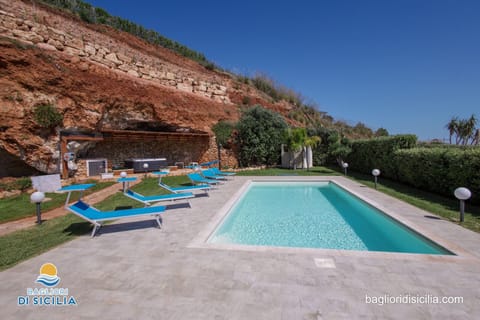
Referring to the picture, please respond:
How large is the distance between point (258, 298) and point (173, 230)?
8.47 ft

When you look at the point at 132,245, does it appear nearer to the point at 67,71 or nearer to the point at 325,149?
the point at 67,71

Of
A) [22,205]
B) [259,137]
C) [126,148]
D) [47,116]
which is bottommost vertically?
[22,205]

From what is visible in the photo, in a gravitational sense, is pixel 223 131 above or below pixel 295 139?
above

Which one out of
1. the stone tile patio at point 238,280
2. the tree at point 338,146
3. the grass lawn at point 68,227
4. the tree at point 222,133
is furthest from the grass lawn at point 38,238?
the tree at point 338,146

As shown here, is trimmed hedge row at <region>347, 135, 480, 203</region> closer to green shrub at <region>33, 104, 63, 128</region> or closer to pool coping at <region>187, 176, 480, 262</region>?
pool coping at <region>187, 176, 480, 262</region>

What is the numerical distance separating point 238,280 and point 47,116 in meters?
11.2

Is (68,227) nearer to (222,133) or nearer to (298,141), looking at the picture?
(222,133)

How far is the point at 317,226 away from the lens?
511cm

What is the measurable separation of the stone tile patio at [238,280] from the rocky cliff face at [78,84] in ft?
26.3

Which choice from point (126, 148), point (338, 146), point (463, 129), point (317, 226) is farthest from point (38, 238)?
point (463, 129)

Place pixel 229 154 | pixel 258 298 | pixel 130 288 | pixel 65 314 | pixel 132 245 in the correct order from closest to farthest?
pixel 65 314 < pixel 258 298 < pixel 130 288 < pixel 132 245 < pixel 229 154

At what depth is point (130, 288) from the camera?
95.0 inches

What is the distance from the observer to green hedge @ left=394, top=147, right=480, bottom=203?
558 centimetres

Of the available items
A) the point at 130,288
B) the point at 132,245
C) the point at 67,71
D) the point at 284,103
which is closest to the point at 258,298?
the point at 130,288
